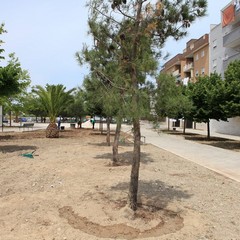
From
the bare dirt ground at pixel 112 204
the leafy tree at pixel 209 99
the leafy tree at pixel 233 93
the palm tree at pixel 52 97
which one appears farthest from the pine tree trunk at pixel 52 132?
the bare dirt ground at pixel 112 204

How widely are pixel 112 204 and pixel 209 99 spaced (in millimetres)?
15617

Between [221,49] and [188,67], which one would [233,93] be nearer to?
[221,49]

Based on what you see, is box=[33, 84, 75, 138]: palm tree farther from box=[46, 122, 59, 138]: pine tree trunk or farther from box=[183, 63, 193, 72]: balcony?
box=[183, 63, 193, 72]: balcony

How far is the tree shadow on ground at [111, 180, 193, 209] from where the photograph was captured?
652 cm

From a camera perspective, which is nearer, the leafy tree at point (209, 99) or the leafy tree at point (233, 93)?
the leafy tree at point (233, 93)

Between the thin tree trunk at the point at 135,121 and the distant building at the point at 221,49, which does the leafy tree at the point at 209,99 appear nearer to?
the distant building at the point at 221,49

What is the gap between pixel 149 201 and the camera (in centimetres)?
654

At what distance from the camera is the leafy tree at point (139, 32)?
18.8ft

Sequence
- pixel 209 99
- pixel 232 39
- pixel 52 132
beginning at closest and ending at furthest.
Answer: pixel 209 99 < pixel 52 132 < pixel 232 39

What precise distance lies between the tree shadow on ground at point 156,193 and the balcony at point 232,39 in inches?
1118

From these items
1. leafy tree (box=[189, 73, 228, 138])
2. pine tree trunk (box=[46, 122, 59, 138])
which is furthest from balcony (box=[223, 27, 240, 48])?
pine tree trunk (box=[46, 122, 59, 138])

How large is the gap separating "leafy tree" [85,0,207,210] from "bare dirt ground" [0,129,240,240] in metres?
0.63

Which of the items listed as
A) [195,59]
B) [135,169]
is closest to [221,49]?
[195,59]

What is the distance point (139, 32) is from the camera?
5.75m
